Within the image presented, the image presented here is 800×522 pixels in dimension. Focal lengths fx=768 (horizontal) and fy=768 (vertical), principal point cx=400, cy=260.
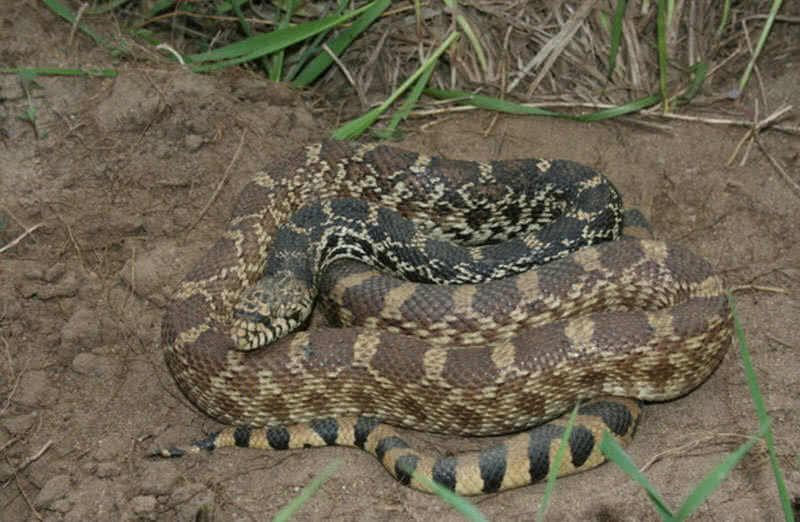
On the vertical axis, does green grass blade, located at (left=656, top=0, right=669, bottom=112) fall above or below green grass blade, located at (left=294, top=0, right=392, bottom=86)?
above

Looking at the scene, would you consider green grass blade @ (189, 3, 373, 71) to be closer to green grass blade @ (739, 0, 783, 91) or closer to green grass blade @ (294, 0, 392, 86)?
green grass blade @ (294, 0, 392, 86)

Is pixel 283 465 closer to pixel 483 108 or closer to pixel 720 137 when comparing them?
pixel 483 108

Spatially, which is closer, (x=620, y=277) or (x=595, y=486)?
(x=595, y=486)

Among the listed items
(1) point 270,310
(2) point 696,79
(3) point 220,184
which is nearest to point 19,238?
(3) point 220,184

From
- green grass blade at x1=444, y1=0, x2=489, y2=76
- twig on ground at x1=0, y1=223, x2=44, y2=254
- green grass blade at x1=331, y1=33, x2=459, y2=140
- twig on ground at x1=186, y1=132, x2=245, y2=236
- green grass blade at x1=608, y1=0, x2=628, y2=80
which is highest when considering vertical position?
green grass blade at x1=608, y1=0, x2=628, y2=80

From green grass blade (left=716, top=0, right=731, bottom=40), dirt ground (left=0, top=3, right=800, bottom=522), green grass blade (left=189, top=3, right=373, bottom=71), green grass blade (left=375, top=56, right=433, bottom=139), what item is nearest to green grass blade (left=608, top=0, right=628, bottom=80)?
dirt ground (left=0, top=3, right=800, bottom=522)

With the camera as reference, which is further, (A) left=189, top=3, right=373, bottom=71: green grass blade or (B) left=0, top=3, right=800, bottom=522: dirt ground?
(A) left=189, top=3, right=373, bottom=71: green grass blade

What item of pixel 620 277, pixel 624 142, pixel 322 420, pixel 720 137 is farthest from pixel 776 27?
pixel 322 420

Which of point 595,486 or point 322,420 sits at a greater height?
point 595,486
